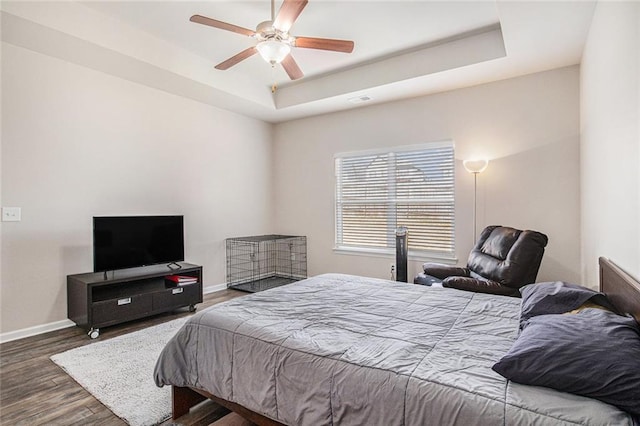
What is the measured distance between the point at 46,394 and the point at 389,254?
12.6 feet

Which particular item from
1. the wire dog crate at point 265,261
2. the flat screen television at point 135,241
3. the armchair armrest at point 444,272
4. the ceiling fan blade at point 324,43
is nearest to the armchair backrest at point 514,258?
the armchair armrest at point 444,272

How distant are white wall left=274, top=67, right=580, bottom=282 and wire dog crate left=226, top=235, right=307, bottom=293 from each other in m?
0.66

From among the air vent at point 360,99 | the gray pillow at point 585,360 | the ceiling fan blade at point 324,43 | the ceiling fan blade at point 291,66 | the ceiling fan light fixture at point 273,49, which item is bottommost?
the gray pillow at point 585,360

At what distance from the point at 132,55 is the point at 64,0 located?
0.63 metres

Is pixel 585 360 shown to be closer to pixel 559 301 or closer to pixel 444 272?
pixel 559 301

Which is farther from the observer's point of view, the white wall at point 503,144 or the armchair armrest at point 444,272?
the white wall at point 503,144

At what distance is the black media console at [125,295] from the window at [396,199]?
2.36m

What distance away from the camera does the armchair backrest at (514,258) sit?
292 centimetres

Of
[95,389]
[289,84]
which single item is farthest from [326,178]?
[95,389]

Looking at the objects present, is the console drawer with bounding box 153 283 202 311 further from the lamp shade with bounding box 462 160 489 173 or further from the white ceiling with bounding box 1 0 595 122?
the lamp shade with bounding box 462 160 489 173

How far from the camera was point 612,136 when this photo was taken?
7.14ft

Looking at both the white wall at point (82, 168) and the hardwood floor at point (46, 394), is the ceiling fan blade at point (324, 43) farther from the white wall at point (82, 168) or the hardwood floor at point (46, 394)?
the hardwood floor at point (46, 394)

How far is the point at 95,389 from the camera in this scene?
2352 millimetres

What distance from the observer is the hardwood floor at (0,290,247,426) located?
6.69 feet
